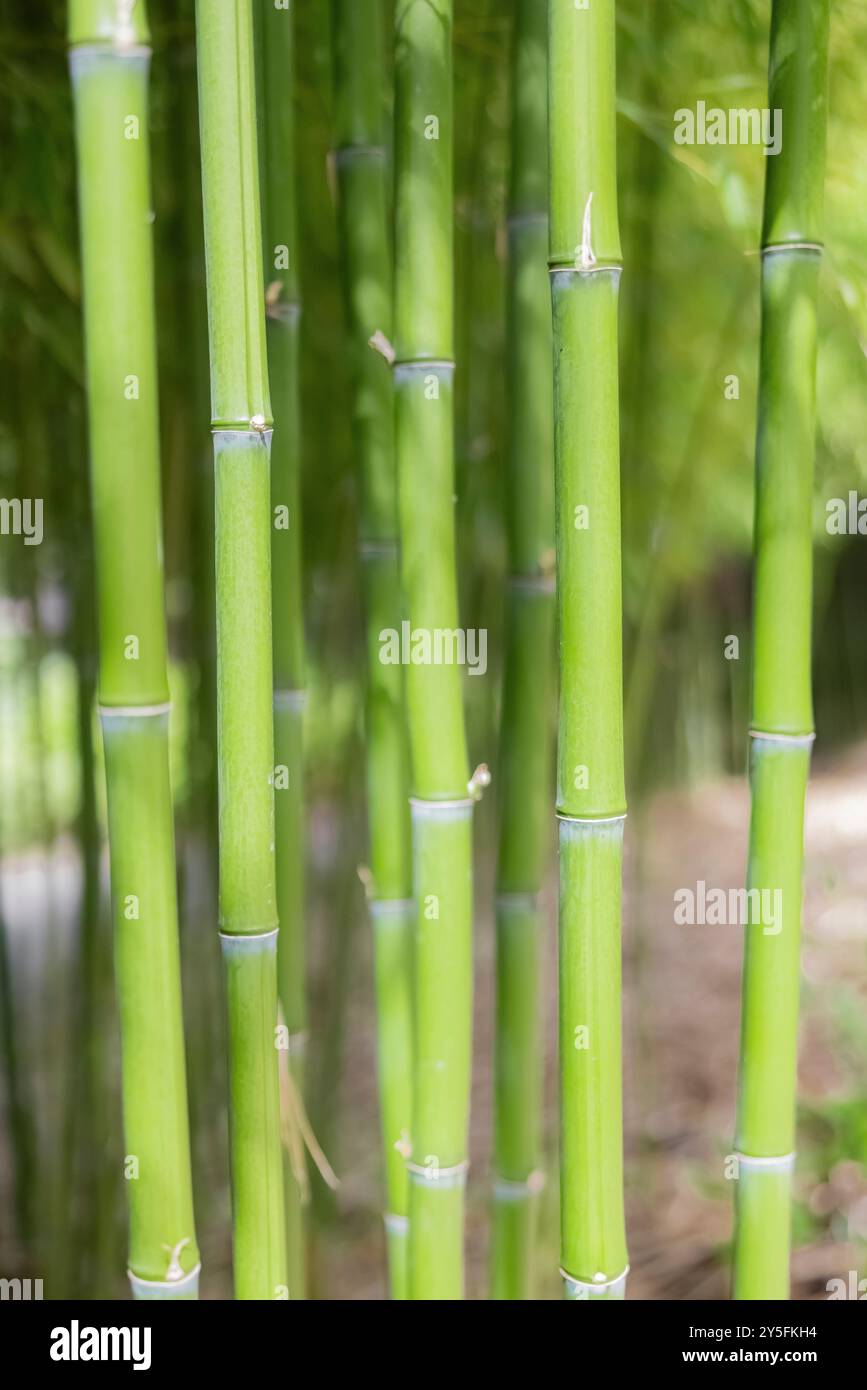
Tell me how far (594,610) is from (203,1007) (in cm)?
104

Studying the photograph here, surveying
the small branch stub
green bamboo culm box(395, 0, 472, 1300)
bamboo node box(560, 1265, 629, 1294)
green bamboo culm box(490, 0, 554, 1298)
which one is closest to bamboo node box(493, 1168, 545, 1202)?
green bamboo culm box(490, 0, 554, 1298)

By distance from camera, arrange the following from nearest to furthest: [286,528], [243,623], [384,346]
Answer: [243,623]
[384,346]
[286,528]

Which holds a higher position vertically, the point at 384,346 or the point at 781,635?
the point at 384,346

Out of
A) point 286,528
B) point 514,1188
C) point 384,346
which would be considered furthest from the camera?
point 514,1188

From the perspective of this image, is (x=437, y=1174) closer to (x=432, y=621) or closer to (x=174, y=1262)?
(x=174, y=1262)

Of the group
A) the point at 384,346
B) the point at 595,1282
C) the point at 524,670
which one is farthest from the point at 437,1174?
the point at 384,346

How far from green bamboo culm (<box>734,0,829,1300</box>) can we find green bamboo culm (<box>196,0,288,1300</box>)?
0.88 feet

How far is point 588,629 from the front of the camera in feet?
1.75

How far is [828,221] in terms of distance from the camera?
1.13 m

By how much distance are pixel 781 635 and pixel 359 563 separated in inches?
13.6

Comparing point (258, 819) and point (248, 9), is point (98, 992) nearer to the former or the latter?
point (258, 819)

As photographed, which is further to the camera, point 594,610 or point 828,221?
point 828,221

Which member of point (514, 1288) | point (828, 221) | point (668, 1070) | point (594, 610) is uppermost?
point (828, 221)

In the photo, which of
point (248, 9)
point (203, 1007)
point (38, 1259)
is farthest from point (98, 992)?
point (248, 9)
